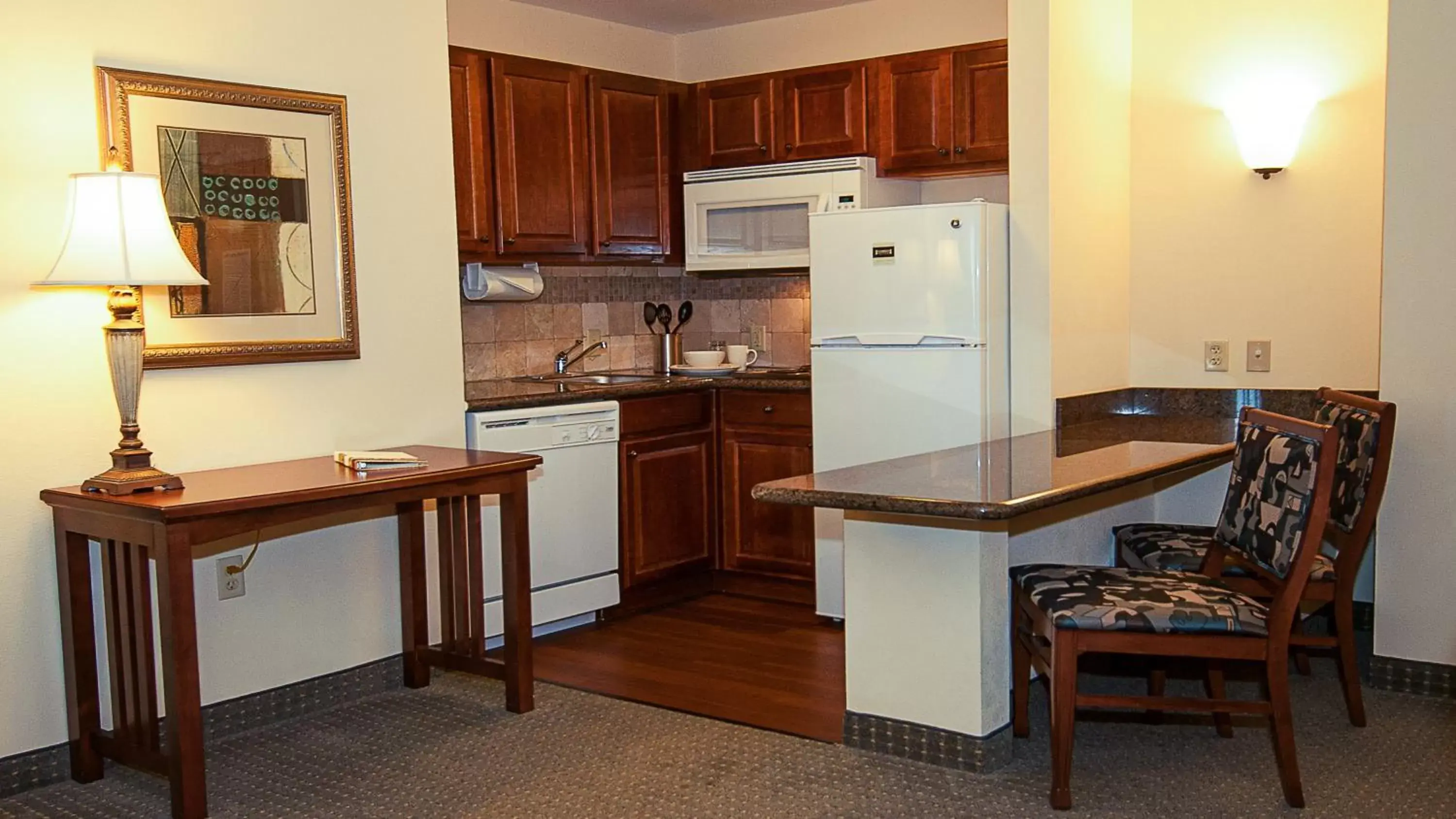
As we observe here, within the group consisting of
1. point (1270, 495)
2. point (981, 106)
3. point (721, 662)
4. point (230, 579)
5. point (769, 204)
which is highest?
point (981, 106)

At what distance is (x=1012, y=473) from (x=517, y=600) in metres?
1.44

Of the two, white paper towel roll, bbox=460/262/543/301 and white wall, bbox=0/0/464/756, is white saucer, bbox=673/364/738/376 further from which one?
white wall, bbox=0/0/464/756

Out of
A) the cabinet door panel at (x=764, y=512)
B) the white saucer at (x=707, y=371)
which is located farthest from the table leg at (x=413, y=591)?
the white saucer at (x=707, y=371)

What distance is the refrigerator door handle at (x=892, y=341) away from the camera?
3934mm

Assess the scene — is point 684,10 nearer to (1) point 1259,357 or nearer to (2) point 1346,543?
(1) point 1259,357

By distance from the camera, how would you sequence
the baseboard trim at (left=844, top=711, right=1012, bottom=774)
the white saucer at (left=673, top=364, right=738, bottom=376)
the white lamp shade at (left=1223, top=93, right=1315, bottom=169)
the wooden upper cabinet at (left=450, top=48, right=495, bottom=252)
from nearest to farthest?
the baseboard trim at (left=844, top=711, right=1012, bottom=774) < the white lamp shade at (left=1223, top=93, right=1315, bottom=169) < the wooden upper cabinet at (left=450, top=48, right=495, bottom=252) < the white saucer at (left=673, top=364, right=738, bottom=376)

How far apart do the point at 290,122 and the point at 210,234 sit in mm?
404

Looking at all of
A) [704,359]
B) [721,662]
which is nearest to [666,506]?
[704,359]

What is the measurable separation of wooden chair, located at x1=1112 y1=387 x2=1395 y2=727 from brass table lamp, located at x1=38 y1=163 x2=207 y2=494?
258cm

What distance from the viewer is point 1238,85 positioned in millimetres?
4094

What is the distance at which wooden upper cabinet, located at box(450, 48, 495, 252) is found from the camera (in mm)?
4426

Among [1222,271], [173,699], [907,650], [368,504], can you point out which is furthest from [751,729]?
[1222,271]

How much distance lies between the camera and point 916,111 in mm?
4820

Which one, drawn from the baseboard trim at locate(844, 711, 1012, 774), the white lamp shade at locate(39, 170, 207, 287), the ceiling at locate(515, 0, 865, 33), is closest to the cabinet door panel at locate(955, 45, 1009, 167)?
the ceiling at locate(515, 0, 865, 33)
